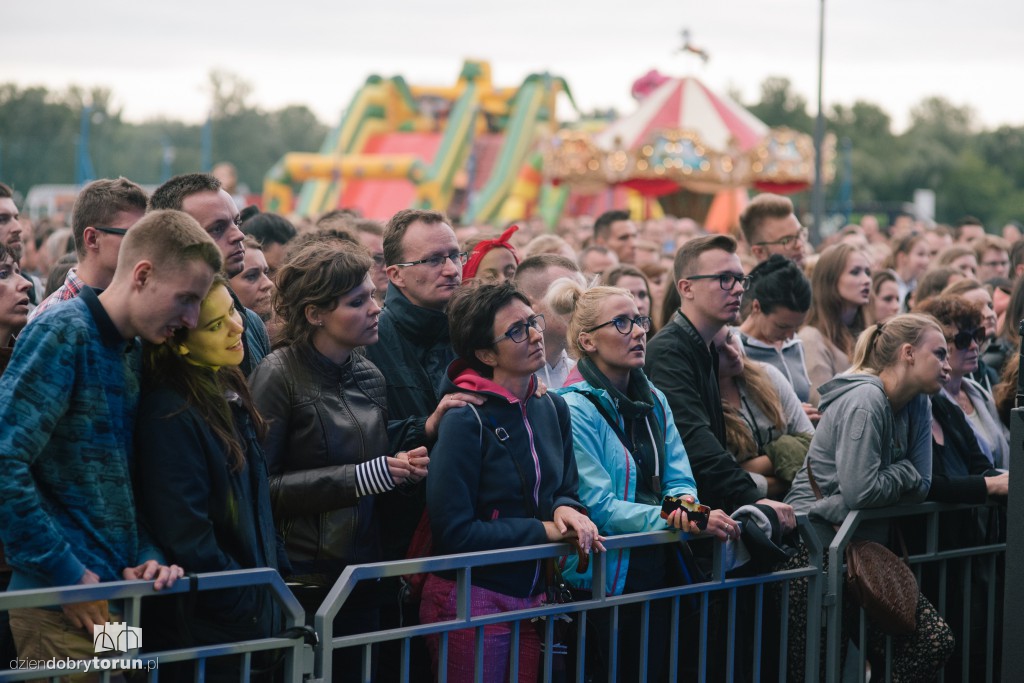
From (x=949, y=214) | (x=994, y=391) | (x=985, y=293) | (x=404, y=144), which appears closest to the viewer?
(x=994, y=391)

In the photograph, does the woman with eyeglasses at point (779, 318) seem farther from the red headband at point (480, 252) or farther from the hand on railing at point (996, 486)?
the red headband at point (480, 252)

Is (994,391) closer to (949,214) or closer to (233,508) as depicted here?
(233,508)

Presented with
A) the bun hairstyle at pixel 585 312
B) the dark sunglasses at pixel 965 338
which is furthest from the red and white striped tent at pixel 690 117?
the bun hairstyle at pixel 585 312

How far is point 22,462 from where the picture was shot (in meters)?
2.94

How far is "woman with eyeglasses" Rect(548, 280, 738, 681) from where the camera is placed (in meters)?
4.22

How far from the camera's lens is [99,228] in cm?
402

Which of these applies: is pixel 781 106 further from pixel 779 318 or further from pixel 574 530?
pixel 574 530

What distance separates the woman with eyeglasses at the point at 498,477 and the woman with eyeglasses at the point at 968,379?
8.11 feet

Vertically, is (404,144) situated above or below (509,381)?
above

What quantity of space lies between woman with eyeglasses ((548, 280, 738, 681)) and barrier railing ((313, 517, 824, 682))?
9 centimetres

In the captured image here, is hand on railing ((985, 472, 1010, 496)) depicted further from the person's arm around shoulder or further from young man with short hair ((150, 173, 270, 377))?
young man with short hair ((150, 173, 270, 377))

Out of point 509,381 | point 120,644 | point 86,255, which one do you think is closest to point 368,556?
point 509,381

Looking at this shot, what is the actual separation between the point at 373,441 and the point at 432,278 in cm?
95

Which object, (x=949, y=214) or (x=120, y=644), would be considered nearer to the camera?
(x=120, y=644)
